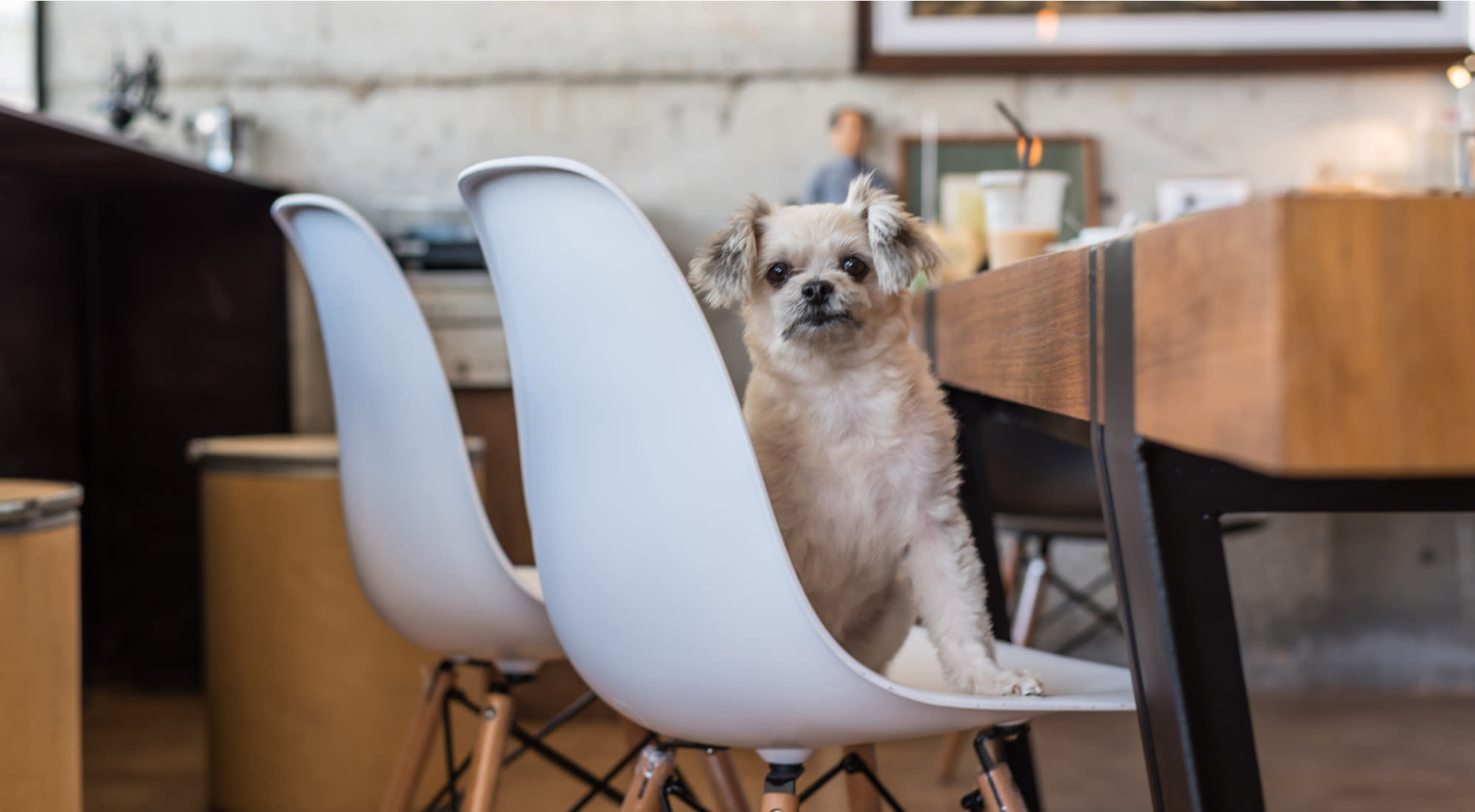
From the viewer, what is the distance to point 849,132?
3.12 metres

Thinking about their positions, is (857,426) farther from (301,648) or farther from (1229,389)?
(301,648)

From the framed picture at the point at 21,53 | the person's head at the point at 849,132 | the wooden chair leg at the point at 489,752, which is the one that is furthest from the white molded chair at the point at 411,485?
the framed picture at the point at 21,53

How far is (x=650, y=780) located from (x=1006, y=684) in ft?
1.04

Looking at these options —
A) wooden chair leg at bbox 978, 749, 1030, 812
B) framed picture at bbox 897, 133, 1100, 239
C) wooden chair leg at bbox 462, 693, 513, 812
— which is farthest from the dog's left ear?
framed picture at bbox 897, 133, 1100, 239

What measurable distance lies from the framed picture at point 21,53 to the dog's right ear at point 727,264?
292 cm

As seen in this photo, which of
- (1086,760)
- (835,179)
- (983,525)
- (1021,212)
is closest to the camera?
(983,525)

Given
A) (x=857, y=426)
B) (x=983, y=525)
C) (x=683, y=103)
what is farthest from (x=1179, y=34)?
(x=857, y=426)

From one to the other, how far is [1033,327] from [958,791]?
168cm

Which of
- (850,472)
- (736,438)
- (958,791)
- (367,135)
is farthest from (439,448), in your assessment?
(367,135)

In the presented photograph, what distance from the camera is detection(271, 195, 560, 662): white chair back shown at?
1.28m

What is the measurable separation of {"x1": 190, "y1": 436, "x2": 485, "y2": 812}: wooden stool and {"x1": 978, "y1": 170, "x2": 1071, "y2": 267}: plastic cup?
1216 mm

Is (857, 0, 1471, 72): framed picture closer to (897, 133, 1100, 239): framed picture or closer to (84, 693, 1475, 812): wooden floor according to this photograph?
(897, 133, 1100, 239): framed picture

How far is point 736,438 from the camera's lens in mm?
804

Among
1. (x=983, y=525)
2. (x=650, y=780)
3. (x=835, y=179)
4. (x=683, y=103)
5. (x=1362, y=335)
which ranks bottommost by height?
(x=650, y=780)
